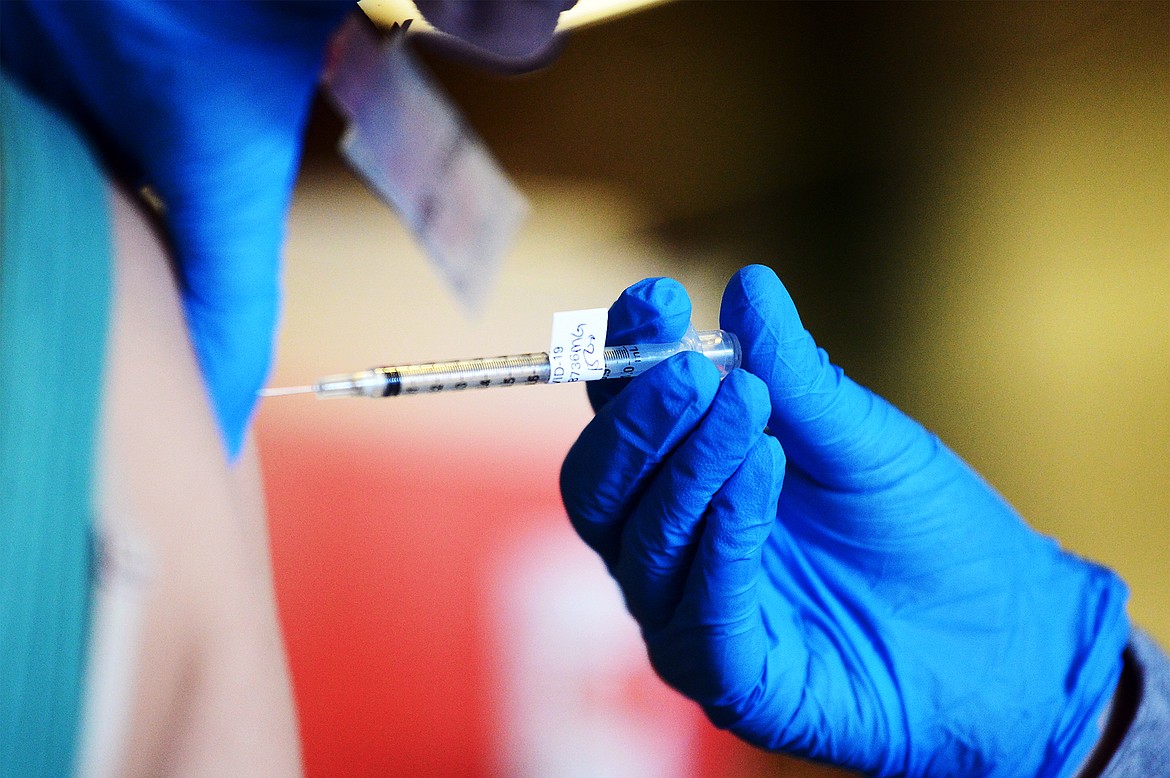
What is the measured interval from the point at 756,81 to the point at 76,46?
1127 millimetres

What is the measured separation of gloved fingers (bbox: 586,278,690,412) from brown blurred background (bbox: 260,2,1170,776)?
1.49 ft

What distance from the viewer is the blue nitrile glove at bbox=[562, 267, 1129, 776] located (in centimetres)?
62

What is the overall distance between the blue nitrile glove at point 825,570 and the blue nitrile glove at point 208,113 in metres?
0.30

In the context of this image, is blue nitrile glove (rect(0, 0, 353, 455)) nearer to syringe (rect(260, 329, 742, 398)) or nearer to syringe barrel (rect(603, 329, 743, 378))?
syringe (rect(260, 329, 742, 398))

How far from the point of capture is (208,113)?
52cm

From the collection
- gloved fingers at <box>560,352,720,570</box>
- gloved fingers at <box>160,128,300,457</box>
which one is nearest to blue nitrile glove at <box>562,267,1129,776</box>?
gloved fingers at <box>560,352,720,570</box>

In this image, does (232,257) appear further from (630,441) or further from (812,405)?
(812,405)

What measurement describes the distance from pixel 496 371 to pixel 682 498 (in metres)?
0.18

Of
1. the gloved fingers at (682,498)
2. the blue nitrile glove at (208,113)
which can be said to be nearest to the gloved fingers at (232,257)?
the blue nitrile glove at (208,113)

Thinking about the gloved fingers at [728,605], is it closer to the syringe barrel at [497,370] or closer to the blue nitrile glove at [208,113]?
the syringe barrel at [497,370]

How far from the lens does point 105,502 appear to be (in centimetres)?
41

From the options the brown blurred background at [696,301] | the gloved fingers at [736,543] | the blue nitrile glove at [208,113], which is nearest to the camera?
the blue nitrile glove at [208,113]

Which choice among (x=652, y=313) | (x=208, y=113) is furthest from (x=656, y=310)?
(x=208, y=113)

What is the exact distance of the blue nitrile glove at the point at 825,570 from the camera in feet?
2.02
